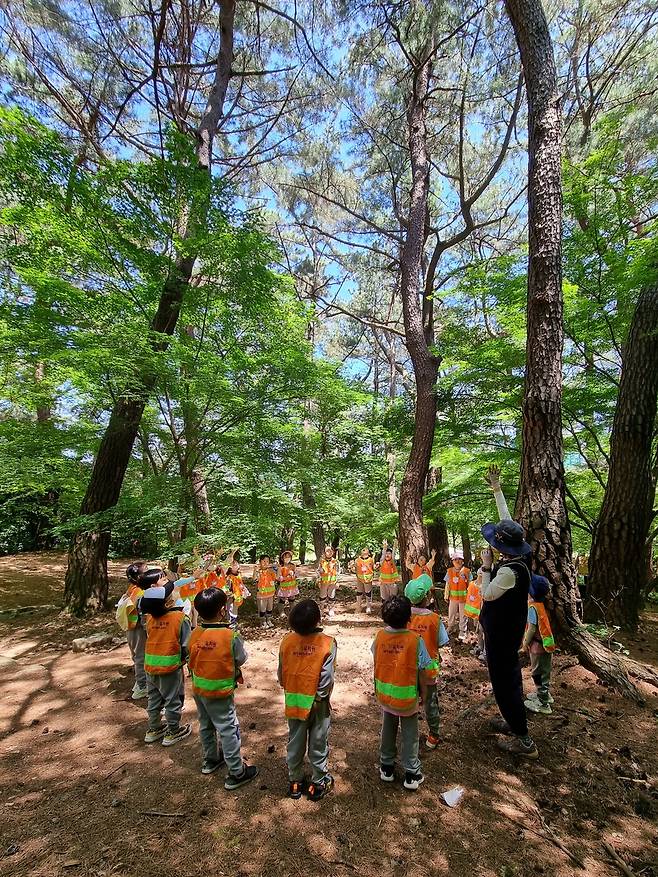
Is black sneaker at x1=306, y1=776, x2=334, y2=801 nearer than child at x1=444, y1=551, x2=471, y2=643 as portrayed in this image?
Yes

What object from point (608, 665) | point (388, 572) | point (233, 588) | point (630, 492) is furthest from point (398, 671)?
point (388, 572)

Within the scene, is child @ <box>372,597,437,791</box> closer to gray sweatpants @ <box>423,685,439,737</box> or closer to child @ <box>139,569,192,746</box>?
gray sweatpants @ <box>423,685,439,737</box>

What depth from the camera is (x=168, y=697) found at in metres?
3.50

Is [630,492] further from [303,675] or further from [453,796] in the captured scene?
[303,675]

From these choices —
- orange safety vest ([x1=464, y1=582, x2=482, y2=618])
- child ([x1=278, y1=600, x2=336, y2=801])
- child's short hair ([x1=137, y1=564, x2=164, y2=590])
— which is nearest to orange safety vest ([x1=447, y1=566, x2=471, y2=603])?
orange safety vest ([x1=464, y1=582, x2=482, y2=618])

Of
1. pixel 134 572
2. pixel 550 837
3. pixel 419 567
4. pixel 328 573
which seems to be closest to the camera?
pixel 550 837

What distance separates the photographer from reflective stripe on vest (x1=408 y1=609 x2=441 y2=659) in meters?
3.25

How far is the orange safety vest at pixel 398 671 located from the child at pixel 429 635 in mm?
457

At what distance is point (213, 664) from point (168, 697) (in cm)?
116

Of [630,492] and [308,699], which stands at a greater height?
[630,492]

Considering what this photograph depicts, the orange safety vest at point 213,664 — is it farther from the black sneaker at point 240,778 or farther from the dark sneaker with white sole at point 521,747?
the dark sneaker with white sole at point 521,747

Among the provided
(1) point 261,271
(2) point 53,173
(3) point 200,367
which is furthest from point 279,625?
(2) point 53,173

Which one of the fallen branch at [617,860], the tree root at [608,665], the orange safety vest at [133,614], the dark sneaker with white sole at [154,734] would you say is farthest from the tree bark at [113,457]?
the fallen branch at [617,860]

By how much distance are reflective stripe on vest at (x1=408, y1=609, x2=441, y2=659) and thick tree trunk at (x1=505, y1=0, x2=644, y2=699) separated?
1.72m
